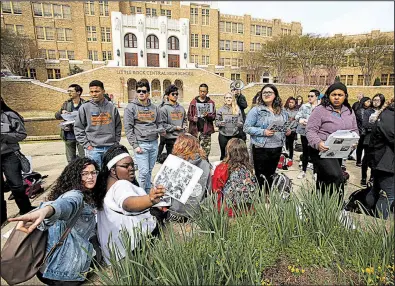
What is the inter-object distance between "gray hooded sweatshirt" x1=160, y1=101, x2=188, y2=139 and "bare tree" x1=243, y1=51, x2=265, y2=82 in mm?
40378

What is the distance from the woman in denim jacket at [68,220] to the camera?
1.58m

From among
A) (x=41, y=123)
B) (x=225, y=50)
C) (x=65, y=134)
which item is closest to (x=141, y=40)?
(x=225, y=50)

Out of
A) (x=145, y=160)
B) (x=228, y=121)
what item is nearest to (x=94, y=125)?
(x=145, y=160)

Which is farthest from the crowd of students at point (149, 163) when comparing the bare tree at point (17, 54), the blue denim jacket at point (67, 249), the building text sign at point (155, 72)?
the bare tree at point (17, 54)

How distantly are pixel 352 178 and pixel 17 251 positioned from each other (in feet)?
17.5

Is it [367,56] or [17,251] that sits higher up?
[367,56]

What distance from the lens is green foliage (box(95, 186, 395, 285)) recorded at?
1.42 m

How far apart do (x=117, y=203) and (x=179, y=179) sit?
50 cm

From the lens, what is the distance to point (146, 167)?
12.8ft

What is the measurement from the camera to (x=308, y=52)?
3447 centimetres

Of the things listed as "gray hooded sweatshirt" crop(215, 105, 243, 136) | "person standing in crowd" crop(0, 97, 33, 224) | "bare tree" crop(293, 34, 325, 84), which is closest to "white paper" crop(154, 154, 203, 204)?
"person standing in crowd" crop(0, 97, 33, 224)

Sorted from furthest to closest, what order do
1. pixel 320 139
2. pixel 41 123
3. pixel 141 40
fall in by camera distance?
pixel 141 40 < pixel 41 123 < pixel 320 139

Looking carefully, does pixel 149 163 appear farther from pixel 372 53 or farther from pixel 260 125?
pixel 372 53

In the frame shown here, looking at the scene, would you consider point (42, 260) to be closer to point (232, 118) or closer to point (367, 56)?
point (232, 118)
